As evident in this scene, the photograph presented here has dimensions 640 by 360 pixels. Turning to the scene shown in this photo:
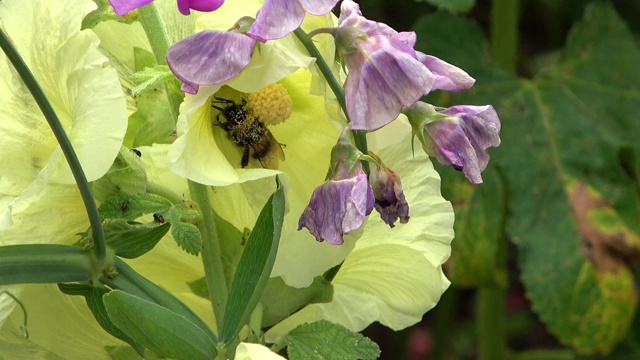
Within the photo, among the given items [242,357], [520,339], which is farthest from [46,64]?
[520,339]

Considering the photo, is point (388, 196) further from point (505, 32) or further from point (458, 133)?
point (505, 32)

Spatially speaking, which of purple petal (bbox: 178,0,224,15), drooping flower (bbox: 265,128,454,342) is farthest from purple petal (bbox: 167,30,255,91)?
drooping flower (bbox: 265,128,454,342)

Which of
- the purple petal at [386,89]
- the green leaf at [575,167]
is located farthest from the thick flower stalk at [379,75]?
the green leaf at [575,167]

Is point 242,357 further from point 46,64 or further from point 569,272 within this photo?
point 569,272

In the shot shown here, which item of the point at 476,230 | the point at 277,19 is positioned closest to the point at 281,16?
the point at 277,19

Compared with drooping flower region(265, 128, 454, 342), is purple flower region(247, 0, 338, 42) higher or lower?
higher

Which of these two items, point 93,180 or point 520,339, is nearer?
point 93,180

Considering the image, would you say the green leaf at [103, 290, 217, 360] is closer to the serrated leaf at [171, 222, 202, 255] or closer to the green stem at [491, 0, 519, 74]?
the serrated leaf at [171, 222, 202, 255]
